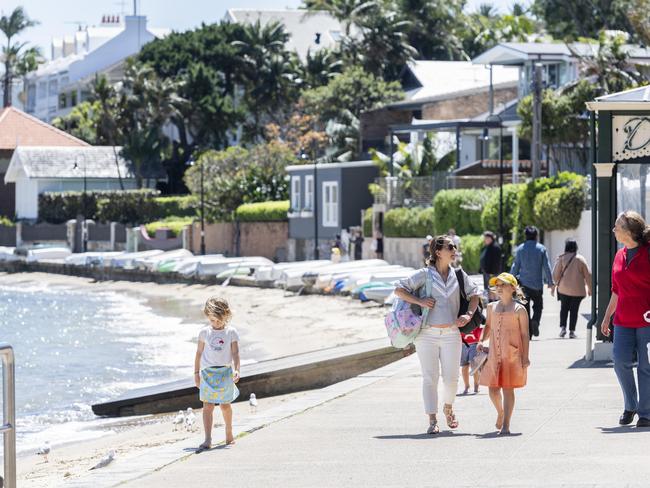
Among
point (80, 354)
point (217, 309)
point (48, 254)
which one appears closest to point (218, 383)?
point (217, 309)

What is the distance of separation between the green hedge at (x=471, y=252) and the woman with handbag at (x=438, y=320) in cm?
Result: 3054

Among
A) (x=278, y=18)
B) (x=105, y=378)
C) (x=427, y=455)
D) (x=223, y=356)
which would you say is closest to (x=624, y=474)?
(x=427, y=455)

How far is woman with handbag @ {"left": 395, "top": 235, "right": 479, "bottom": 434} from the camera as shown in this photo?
1227cm

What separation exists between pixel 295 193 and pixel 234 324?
21762 millimetres

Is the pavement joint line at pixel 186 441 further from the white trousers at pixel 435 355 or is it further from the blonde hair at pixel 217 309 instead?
the white trousers at pixel 435 355

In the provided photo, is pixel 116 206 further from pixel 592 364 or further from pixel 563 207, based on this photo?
pixel 592 364

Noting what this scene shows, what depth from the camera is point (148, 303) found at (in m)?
59.5

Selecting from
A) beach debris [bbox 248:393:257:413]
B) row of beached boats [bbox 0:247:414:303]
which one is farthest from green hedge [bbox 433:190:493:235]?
beach debris [bbox 248:393:257:413]

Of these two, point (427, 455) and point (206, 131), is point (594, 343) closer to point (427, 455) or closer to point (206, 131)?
point (427, 455)

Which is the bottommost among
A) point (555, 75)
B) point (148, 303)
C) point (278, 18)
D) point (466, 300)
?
point (148, 303)

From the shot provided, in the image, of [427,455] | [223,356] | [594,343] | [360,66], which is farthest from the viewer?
[360,66]

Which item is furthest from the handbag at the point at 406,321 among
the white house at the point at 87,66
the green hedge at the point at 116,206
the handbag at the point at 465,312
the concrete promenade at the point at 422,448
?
the white house at the point at 87,66

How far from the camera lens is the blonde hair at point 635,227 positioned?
461 inches

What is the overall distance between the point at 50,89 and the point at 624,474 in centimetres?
12091
